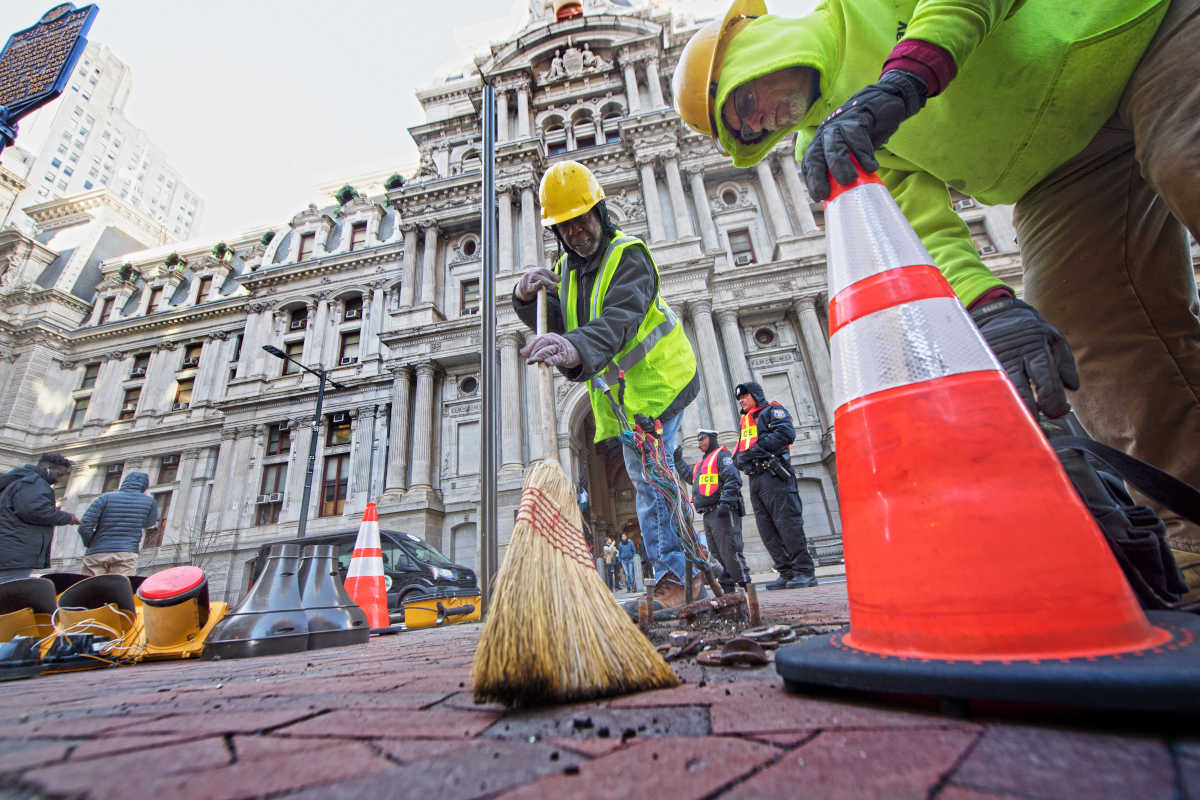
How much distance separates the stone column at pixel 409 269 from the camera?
18.8m

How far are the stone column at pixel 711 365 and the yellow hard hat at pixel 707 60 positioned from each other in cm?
1243

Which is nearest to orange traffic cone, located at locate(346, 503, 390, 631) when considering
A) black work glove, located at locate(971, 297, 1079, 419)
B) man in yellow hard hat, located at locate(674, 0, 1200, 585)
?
man in yellow hard hat, located at locate(674, 0, 1200, 585)

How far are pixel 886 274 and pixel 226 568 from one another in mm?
22482

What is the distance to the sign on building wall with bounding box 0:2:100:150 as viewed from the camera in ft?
24.8

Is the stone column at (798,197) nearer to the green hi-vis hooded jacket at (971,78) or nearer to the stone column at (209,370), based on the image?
the green hi-vis hooded jacket at (971,78)

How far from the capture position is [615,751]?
710 millimetres

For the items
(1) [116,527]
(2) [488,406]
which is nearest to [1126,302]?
(2) [488,406]

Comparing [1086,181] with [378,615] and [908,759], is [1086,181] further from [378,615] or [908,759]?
[378,615]

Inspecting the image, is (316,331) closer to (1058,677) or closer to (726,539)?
(726,539)

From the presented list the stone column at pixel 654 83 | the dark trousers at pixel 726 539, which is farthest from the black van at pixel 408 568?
the stone column at pixel 654 83

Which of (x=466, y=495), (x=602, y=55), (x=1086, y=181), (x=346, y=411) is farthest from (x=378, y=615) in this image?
(x=602, y=55)

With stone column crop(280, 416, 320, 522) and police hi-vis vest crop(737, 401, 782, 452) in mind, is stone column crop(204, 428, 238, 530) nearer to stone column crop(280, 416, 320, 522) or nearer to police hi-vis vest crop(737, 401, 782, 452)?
stone column crop(280, 416, 320, 522)

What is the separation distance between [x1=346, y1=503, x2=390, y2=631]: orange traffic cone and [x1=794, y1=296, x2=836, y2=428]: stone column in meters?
12.9

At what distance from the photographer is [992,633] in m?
0.76
